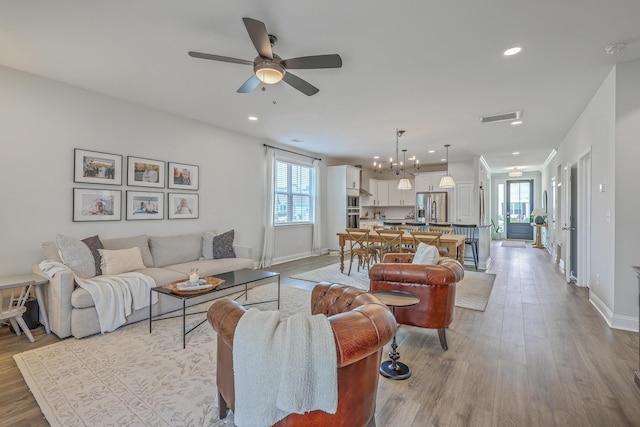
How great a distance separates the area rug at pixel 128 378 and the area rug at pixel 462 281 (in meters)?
2.60

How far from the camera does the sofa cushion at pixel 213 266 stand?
13.2 feet

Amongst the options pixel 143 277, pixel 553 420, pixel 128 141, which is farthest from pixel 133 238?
pixel 553 420

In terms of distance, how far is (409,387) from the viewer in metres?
2.13

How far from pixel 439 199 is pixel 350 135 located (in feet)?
12.7

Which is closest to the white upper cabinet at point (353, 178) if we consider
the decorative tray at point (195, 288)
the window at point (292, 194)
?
the window at point (292, 194)

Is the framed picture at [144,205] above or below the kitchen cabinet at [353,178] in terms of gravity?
below

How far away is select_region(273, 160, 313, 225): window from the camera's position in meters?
6.91

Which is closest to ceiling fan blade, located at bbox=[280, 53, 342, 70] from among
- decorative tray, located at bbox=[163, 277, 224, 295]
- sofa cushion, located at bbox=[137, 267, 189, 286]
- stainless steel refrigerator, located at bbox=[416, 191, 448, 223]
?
decorative tray, located at bbox=[163, 277, 224, 295]

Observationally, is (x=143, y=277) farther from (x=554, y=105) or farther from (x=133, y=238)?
(x=554, y=105)

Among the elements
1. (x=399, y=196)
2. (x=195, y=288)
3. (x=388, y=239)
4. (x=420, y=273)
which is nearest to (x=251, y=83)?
(x=195, y=288)

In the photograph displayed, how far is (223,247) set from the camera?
15.8 ft

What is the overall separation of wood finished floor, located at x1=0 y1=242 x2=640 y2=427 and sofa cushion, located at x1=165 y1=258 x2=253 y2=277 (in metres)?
1.45

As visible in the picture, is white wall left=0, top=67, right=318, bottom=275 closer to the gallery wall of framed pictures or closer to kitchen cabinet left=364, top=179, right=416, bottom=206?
the gallery wall of framed pictures

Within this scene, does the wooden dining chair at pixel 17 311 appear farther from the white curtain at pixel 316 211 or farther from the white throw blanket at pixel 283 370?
the white curtain at pixel 316 211
